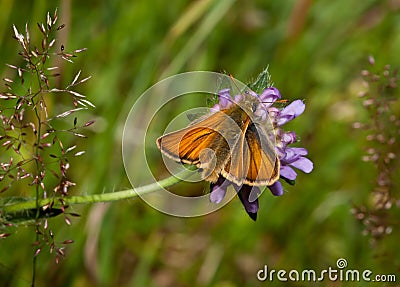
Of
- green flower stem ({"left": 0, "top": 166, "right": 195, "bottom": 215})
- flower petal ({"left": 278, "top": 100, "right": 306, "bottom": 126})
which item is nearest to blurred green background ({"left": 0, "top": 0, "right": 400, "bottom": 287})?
green flower stem ({"left": 0, "top": 166, "right": 195, "bottom": 215})

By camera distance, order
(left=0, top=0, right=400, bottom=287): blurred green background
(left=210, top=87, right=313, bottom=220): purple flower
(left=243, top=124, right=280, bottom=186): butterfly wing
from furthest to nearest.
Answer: (left=0, top=0, right=400, bottom=287): blurred green background
(left=210, top=87, right=313, bottom=220): purple flower
(left=243, top=124, right=280, bottom=186): butterfly wing

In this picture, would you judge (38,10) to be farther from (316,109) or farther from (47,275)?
(316,109)

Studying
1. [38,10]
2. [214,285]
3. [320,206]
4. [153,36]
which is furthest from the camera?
[153,36]

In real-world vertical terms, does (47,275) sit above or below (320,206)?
below

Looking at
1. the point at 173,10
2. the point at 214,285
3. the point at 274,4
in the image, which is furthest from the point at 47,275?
the point at 274,4

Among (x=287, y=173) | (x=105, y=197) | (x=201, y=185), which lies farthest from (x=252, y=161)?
(x=201, y=185)

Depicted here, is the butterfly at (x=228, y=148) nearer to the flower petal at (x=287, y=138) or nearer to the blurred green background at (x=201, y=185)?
the flower petal at (x=287, y=138)

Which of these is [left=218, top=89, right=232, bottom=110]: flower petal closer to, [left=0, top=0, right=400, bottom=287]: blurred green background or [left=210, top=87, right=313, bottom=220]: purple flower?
[left=210, top=87, right=313, bottom=220]: purple flower
